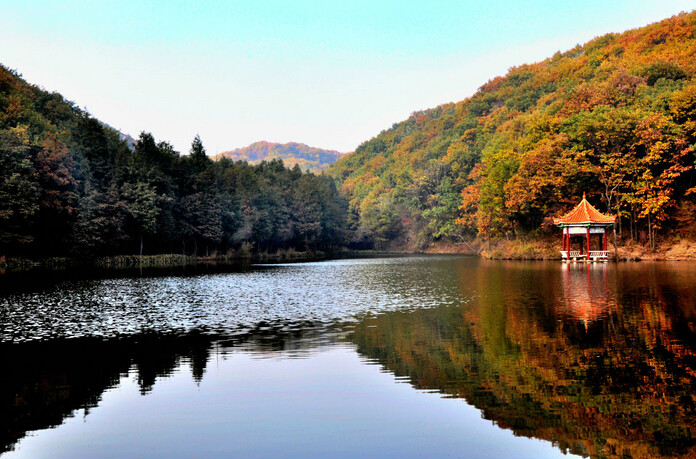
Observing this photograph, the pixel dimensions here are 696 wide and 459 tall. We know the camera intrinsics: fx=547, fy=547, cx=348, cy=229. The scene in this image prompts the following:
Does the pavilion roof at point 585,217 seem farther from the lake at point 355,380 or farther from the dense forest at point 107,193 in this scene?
the dense forest at point 107,193

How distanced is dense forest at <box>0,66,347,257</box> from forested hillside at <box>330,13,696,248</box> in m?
32.4

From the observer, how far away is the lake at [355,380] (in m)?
7.46

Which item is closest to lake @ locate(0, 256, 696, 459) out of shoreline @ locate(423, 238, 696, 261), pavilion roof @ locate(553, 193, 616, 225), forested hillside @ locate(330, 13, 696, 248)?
pavilion roof @ locate(553, 193, 616, 225)

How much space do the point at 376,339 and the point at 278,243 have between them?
91125 mm

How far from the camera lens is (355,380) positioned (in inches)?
423

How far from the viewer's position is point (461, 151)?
102188 millimetres

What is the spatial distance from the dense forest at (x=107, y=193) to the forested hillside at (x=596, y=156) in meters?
32.4

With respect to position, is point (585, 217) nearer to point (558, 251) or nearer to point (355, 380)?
point (558, 251)

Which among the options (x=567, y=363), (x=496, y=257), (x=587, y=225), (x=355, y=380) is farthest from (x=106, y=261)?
(x=567, y=363)

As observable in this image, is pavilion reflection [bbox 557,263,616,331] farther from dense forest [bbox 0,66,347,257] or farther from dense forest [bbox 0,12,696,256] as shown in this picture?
dense forest [bbox 0,66,347,257]

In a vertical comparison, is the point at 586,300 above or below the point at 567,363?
above

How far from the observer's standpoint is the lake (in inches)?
294

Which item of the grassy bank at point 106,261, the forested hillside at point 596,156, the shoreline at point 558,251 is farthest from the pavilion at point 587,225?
the grassy bank at point 106,261

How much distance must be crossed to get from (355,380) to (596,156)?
174 ft
